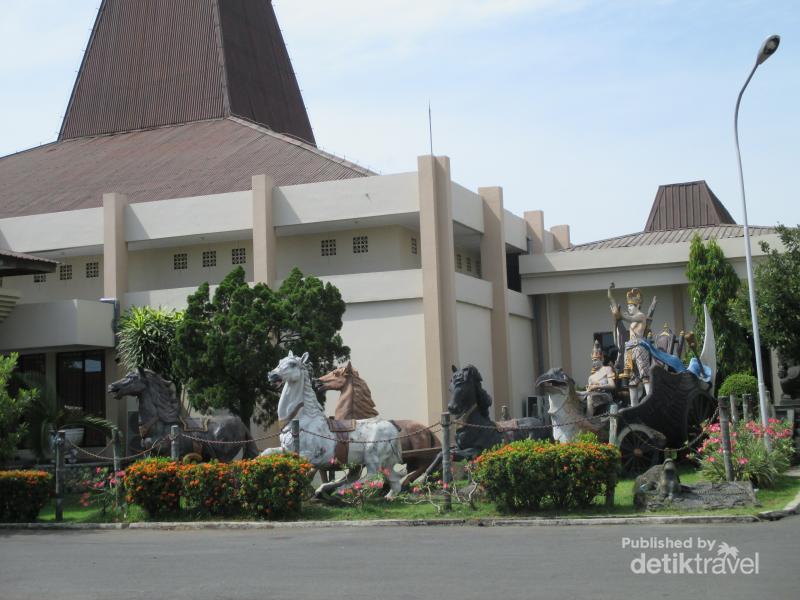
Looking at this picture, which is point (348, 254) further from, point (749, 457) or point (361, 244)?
point (749, 457)

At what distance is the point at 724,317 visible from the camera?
2994 cm

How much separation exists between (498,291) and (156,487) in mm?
17321

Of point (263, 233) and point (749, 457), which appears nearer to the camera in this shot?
point (749, 457)

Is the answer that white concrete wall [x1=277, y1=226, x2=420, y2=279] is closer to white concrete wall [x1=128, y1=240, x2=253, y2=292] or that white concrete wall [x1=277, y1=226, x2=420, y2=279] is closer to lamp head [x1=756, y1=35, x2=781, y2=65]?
white concrete wall [x1=128, y1=240, x2=253, y2=292]

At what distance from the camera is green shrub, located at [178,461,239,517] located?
14.6 metres

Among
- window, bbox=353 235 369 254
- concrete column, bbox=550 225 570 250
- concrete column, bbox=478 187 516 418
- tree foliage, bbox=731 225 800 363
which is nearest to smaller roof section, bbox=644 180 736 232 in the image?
concrete column, bbox=550 225 570 250

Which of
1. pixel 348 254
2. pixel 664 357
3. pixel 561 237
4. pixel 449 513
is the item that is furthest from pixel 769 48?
pixel 561 237

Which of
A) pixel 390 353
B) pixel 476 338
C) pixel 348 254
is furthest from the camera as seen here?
pixel 348 254

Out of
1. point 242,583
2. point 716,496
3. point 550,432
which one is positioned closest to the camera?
point 242,583

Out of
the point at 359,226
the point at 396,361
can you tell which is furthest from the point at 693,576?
the point at 359,226

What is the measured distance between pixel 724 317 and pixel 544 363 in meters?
6.47

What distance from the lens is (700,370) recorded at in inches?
800

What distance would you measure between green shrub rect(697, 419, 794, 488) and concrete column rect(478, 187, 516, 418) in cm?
1404

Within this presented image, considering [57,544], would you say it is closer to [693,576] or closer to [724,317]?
[693,576]
